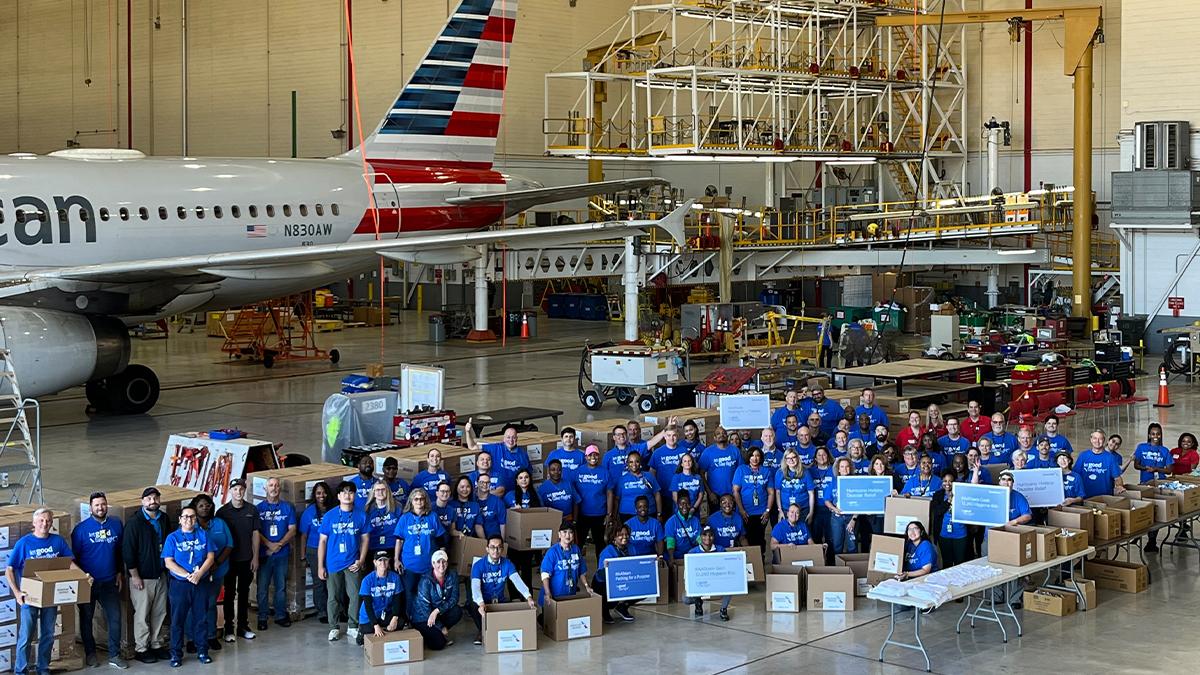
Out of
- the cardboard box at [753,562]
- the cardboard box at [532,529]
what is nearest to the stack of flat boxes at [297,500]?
the cardboard box at [532,529]

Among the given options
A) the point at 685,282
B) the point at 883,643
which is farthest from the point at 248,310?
the point at 883,643

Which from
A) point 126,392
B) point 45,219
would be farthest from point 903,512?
point 126,392

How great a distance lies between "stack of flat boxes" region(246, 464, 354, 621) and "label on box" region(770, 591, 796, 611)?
12.4 ft

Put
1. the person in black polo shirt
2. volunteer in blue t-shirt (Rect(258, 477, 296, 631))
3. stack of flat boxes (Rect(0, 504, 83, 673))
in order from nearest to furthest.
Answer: stack of flat boxes (Rect(0, 504, 83, 673)) < the person in black polo shirt < volunteer in blue t-shirt (Rect(258, 477, 296, 631))

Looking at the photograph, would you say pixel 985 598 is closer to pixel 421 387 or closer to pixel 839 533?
pixel 839 533

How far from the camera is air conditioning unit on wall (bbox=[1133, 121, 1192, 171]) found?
3008 centimetres

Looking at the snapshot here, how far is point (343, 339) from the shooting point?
36219 mm

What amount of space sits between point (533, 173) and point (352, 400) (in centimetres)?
2569

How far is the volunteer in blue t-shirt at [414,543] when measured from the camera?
10.6 meters

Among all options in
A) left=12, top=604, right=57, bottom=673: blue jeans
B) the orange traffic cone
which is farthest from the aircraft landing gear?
the orange traffic cone

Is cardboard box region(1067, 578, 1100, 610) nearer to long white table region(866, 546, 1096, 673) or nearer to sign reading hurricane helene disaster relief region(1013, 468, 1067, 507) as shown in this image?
long white table region(866, 546, 1096, 673)

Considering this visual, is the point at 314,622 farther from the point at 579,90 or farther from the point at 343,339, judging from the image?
the point at 579,90

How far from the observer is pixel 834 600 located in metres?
11.7

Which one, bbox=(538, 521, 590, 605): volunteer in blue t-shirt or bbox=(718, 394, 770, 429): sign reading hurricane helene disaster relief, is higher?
bbox=(718, 394, 770, 429): sign reading hurricane helene disaster relief
